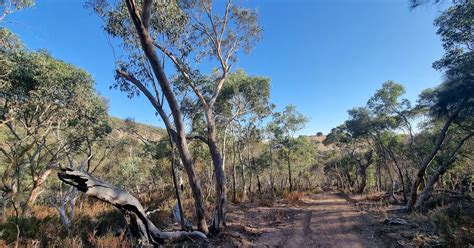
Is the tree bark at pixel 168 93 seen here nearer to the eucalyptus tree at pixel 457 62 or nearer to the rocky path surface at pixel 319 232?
the rocky path surface at pixel 319 232

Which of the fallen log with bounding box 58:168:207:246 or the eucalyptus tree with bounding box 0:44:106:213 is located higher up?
the eucalyptus tree with bounding box 0:44:106:213

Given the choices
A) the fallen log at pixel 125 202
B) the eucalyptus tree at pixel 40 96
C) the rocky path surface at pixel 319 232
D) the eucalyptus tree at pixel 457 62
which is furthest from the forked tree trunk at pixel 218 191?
the eucalyptus tree at pixel 457 62

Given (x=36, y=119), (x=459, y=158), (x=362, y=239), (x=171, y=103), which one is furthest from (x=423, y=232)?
(x=36, y=119)

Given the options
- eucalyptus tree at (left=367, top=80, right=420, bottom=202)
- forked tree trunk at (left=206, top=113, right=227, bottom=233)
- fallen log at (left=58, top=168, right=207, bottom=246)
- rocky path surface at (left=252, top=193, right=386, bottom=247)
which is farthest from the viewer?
eucalyptus tree at (left=367, top=80, right=420, bottom=202)

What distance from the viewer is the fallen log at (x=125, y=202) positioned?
494 cm

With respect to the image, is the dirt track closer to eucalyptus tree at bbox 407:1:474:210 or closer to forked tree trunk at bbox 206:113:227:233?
forked tree trunk at bbox 206:113:227:233

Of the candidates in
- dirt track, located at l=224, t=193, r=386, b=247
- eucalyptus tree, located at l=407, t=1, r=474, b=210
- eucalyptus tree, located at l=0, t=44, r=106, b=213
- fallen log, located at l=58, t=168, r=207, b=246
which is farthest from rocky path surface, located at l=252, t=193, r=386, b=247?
eucalyptus tree, located at l=0, t=44, r=106, b=213

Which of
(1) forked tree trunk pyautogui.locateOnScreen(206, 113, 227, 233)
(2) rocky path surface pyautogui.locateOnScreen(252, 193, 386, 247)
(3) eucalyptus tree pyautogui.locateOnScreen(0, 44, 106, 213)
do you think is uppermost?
(3) eucalyptus tree pyautogui.locateOnScreen(0, 44, 106, 213)

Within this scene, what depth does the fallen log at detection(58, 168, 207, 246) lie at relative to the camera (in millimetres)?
4941

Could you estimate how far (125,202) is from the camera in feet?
18.2

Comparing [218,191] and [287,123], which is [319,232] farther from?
[287,123]

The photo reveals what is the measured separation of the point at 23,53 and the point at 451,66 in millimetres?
16515

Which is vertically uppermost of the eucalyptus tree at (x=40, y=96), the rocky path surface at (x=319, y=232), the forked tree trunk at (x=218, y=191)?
the eucalyptus tree at (x=40, y=96)

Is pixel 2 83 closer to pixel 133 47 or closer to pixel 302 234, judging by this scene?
pixel 133 47
